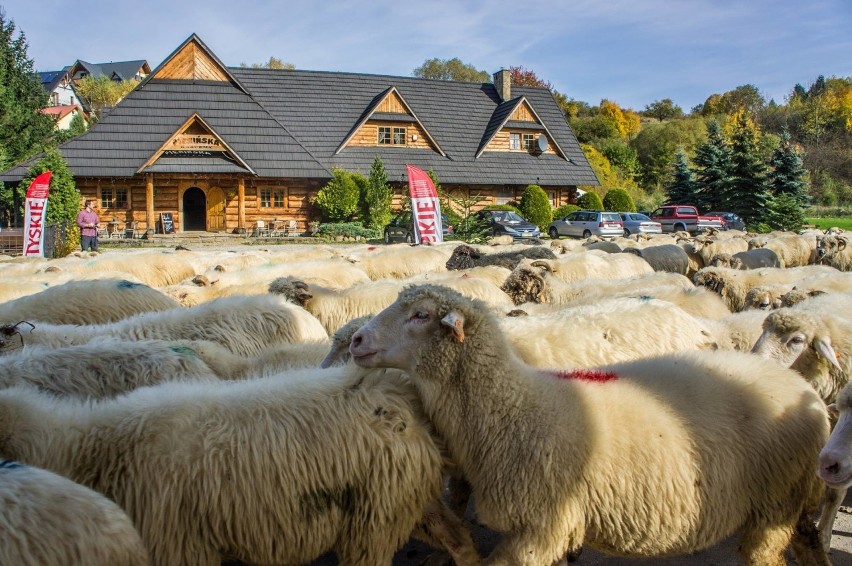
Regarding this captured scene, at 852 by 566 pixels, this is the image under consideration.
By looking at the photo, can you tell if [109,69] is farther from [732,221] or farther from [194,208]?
[732,221]

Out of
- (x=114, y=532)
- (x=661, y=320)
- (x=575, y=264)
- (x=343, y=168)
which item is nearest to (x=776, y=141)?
(x=343, y=168)

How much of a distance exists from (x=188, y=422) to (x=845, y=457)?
9.84 feet

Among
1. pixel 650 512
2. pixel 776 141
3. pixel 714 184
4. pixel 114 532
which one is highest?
pixel 776 141

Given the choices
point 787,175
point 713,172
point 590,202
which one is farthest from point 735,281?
point 713,172

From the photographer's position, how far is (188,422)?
3295mm

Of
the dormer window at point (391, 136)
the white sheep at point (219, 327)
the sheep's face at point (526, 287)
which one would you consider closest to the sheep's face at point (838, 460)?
the white sheep at point (219, 327)

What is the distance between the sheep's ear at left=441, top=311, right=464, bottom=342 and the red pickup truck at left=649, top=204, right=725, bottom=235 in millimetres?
34106

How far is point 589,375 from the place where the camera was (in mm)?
3752

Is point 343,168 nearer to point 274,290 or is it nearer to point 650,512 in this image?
point 274,290

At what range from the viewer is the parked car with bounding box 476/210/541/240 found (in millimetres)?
30833

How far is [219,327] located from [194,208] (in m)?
33.6

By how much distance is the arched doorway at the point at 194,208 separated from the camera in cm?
3700

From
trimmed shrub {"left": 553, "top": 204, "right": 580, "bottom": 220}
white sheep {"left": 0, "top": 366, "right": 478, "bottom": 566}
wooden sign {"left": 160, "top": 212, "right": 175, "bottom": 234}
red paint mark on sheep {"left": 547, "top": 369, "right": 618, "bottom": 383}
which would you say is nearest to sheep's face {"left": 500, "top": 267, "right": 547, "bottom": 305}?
red paint mark on sheep {"left": 547, "top": 369, "right": 618, "bottom": 383}

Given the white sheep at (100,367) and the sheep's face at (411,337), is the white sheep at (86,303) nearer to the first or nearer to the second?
the white sheep at (100,367)
